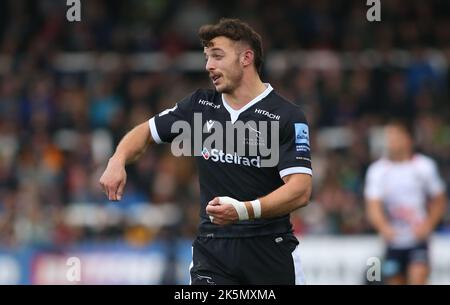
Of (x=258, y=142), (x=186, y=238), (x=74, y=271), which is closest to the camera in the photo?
(x=258, y=142)

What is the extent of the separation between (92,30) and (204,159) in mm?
11495

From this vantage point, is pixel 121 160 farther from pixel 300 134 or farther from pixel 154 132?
pixel 300 134

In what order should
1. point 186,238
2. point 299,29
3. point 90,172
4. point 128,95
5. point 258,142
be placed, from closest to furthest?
point 258,142 → point 186,238 → point 90,172 → point 128,95 → point 299,29

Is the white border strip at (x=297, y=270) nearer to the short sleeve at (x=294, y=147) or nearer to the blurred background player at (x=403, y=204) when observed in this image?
the short sleeve at (x=294, y=147)

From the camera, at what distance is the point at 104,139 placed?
17.1 m

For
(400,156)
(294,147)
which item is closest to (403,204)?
(400,156)

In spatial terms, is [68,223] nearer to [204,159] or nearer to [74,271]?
[74,271]

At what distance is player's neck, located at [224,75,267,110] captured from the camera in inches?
311

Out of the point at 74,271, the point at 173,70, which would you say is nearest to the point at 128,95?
the point at 173,70

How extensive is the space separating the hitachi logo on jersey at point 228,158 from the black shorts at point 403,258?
4.71 meters

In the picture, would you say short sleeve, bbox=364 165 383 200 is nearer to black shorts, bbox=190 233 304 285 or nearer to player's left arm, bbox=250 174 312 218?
black shorts, bbox=190 233 304 285

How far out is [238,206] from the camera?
7.20 metres

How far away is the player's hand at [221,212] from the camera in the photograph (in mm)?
7098

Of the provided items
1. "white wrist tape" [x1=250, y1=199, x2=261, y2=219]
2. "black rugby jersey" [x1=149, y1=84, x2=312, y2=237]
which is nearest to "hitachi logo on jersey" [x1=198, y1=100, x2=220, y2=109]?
"black rugby jersey" [x1=149, y1=84, x2=312, y2=237]
